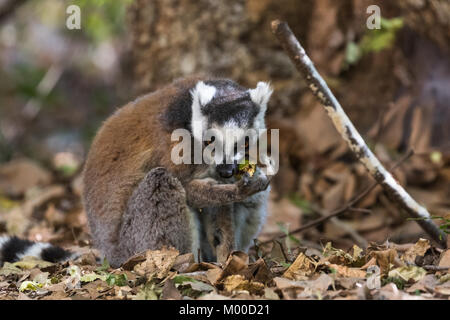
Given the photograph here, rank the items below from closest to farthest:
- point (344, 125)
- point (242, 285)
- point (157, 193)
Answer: point (242, 285), point (344, 125), point (157, 193)

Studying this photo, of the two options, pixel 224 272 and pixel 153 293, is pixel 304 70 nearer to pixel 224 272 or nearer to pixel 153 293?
pixel 224 272

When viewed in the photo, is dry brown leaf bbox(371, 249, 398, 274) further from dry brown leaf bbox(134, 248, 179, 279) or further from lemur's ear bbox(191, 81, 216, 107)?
lemur's ear bbox(191, 81, 216, 107)

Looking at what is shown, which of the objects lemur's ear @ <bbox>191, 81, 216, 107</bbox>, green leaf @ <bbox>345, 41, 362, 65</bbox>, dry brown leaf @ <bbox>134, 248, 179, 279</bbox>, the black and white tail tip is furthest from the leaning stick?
green leaf @ <bbox>345, 41, 362, 65</bbox>

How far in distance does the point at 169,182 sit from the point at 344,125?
1.93 m

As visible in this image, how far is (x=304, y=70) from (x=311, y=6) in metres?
5.44

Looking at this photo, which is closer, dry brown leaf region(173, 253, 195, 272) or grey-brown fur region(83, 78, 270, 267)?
→ dry brown leaf region(173, 253, 195, 272)

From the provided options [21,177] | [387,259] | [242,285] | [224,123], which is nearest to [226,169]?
[224,123]

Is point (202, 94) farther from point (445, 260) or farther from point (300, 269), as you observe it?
point (445, 260)

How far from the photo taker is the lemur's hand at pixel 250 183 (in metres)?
5.90

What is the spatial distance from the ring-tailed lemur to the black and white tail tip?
22mm

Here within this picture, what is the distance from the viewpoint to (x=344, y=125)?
5668mm

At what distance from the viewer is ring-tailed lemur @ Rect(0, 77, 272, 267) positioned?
6.00m
